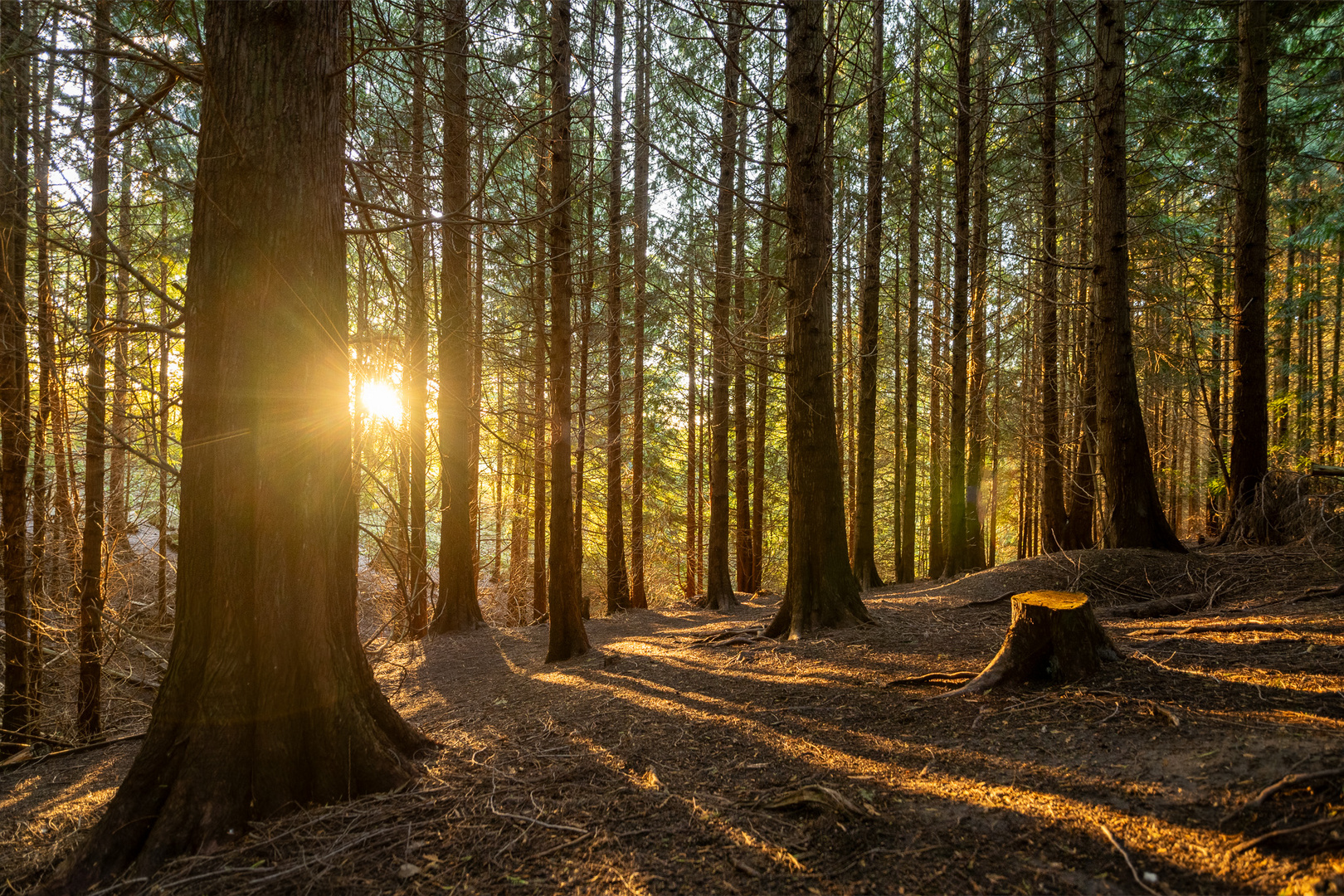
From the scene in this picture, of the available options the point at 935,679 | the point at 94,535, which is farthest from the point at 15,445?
the point at 935,679

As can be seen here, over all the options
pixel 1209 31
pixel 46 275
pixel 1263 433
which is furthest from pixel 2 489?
pixel 1209 31

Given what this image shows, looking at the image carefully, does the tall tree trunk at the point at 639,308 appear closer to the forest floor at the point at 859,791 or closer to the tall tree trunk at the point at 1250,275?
the forest floor at the point at 859,791

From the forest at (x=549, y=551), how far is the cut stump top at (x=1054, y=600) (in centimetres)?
4

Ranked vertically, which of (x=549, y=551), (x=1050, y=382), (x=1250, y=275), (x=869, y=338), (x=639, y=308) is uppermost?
(x=639, y=308)

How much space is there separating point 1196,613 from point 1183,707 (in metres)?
3.17

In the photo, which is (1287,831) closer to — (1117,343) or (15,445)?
(1117,343)

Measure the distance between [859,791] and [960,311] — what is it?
10705 mm

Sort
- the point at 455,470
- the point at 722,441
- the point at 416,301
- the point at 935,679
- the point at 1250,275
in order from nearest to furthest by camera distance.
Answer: the point at 935,679, the point at 416,301, the point at 1250,275, the point at 455,470, the point at 722,441

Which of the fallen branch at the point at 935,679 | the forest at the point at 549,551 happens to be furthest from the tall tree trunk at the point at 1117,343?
the fallen branch at the point at 935,679

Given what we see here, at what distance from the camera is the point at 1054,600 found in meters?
4.06

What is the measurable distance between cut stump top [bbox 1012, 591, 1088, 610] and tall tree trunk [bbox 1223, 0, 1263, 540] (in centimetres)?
623

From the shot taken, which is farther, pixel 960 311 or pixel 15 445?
pixel 960 311

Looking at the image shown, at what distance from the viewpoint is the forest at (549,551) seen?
2551 mm

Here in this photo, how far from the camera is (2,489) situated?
638cm
